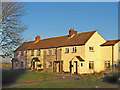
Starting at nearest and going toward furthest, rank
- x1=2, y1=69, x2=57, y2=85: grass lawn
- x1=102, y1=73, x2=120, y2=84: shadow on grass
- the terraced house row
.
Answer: x1=102, y1=73, x2=120, y2=84: shadow on grass, x1=2, y1=69, x2=57, y2=85: grass lawn, the terraced house row

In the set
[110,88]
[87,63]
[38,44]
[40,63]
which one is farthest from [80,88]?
[38,44]

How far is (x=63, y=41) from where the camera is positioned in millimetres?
40844

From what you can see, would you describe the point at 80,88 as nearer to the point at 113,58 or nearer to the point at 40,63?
the point at 113,58

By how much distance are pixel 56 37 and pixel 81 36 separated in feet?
27.0

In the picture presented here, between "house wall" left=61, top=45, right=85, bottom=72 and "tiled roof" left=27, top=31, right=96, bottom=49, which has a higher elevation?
"tiled roof" left=27, top=31, right=96, bottom=49

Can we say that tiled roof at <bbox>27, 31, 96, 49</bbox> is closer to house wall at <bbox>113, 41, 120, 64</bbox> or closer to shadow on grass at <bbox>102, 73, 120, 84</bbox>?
house wall at <bbox>113, 41, 120, 64</bbox>

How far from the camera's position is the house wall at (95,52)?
35750 mm

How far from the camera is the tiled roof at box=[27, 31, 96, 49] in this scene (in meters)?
37.0

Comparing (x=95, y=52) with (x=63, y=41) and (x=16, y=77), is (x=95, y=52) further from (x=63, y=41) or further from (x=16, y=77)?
(x=16, y=77)

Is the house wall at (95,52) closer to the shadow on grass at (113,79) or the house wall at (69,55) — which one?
the house wall at (69,55)

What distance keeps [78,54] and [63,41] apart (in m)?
5.97

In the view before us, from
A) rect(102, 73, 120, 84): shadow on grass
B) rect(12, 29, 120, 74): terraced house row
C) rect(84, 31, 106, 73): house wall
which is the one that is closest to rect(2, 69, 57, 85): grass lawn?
rect(12, 29, 120, 74): terraced house row

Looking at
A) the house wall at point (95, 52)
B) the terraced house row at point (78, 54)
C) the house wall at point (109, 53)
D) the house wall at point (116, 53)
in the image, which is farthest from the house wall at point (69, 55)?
the house wall at point (116, 53)

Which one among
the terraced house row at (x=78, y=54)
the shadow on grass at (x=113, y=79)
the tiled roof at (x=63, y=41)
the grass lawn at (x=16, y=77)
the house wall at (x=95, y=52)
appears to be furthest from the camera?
the tiled roof at (x=63, y=41)
